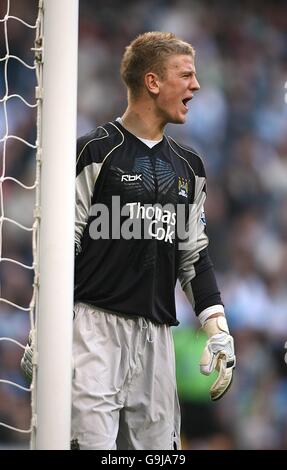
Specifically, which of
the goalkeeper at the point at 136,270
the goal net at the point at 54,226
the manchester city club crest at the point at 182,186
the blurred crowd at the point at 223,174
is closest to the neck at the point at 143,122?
the goalkeeper at the point at 136,270

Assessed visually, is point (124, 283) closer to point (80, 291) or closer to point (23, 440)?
point (80, 291)

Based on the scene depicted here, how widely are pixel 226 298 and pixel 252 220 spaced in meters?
0.48

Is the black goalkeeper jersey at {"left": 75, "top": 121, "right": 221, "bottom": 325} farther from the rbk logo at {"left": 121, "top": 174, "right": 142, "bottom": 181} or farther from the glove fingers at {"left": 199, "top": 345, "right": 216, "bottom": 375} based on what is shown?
the glove fingers at {"left": 199, "top": 345, "right": 216, "bottom": 375}

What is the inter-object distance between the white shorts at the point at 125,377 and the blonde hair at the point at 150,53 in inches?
28.3

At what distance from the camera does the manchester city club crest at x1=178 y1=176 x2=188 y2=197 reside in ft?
9.18

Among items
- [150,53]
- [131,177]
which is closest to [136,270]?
[131,177]

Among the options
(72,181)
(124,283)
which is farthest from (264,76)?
(72,181)

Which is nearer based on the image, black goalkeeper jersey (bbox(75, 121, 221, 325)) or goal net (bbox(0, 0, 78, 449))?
goal net (bbox(0, 0, 78, 449))

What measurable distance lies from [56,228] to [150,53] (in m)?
0.83

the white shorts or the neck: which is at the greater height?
the neck

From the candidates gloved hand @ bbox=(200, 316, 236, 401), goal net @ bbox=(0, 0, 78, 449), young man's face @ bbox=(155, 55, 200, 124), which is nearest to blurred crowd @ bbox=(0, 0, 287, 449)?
gloved hand @ bbox=(200, 316, 236, 401)

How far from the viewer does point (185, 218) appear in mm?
2830

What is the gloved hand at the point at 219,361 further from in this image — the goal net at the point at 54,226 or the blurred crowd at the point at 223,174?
the blurred crowd at the point at 223,174

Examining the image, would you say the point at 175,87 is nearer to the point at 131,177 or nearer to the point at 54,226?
the point at 131,177
